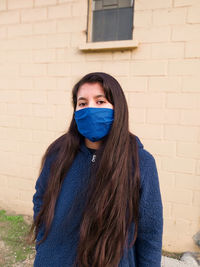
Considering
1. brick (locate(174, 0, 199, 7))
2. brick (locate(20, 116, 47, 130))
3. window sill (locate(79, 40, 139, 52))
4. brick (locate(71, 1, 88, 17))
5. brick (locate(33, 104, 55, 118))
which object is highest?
brick (locate(71, 1, 88, 17))

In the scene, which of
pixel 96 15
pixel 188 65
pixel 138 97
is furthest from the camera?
pixel 96 15

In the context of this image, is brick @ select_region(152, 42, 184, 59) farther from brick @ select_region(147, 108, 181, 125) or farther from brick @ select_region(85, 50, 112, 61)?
brick @ select_region(147, 108, 181, 125)

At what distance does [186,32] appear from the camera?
2.23 m

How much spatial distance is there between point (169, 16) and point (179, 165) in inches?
63.1

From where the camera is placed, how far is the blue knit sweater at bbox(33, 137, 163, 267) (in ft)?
3.98

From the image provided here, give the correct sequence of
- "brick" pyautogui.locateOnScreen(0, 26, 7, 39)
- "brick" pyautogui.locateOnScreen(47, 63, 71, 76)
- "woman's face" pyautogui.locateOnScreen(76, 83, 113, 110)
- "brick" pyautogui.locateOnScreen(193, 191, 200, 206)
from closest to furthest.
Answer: "woman's face" pyautogui.locateOnScreen(76, 83, 113, 110) → "brick" pyautogui.locateOnScreen(193, 191, 200, 206) → "brick" pyautogui.locateOnScreen(47, 63, 71, 76) → "brick" pyautogui.locateOnScreen(0, 26, 7, 39)

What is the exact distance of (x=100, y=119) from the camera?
1302 millimetres

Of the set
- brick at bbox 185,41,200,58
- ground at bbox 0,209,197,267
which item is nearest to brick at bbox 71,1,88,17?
brick at bbox 185,41,200,58

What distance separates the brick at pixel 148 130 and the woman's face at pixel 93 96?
1.26 metres

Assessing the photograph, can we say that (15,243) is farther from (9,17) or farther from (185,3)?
(185,3)

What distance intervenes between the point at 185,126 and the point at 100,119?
4.54ft

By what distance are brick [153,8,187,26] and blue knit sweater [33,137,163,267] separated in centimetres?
164

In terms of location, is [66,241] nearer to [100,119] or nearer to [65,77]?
[100,119]

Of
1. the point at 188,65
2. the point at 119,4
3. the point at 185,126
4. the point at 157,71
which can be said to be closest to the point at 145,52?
the point at 157,71
